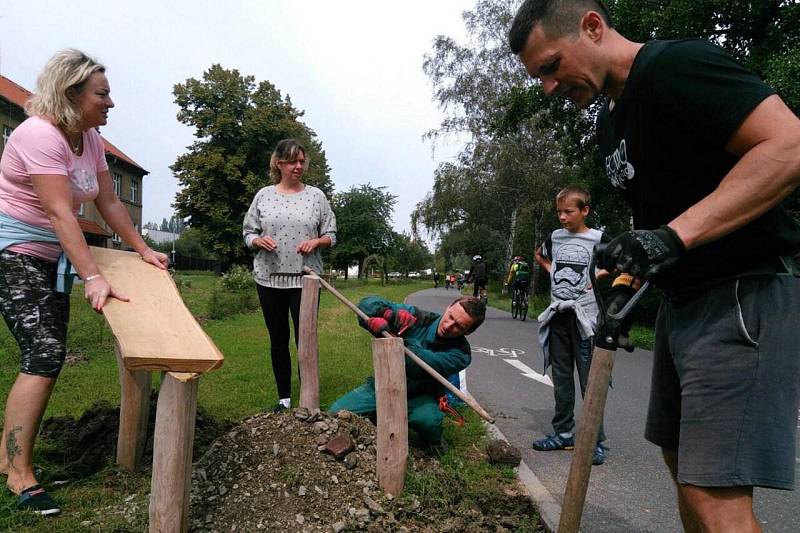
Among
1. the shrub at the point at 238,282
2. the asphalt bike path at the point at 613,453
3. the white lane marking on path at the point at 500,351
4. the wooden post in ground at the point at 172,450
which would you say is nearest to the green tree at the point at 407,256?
the shrub at the point at 238,282

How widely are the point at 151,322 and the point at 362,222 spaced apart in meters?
39.5

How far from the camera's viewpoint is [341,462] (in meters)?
3.22

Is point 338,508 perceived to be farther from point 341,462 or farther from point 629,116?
point 629,116

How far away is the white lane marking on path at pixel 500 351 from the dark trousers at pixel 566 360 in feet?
16.3

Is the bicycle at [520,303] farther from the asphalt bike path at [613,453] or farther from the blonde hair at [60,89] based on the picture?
the blonde hair at [60,89]

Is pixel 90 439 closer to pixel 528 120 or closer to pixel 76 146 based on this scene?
pixel 76 146

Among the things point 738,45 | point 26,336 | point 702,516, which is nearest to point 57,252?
point 26,336

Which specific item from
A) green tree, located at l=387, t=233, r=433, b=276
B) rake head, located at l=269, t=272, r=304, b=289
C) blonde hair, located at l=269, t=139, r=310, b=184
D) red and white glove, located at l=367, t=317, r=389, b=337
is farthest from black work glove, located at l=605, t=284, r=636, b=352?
green tree, located at l=387, t=233, r=433, b=276

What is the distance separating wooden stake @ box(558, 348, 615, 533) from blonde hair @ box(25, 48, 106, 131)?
275cm

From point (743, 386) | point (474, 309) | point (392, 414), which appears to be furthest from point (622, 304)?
point (474, 309)

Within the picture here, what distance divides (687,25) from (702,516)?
498 inches

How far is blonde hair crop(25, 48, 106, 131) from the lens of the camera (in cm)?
A: 283

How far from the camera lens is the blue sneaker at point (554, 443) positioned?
445 cm

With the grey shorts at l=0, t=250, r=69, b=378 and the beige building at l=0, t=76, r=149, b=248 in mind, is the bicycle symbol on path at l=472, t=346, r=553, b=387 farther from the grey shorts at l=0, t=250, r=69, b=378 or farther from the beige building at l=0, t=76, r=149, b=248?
the beige building at l=0, t=76, r=149, b=248
